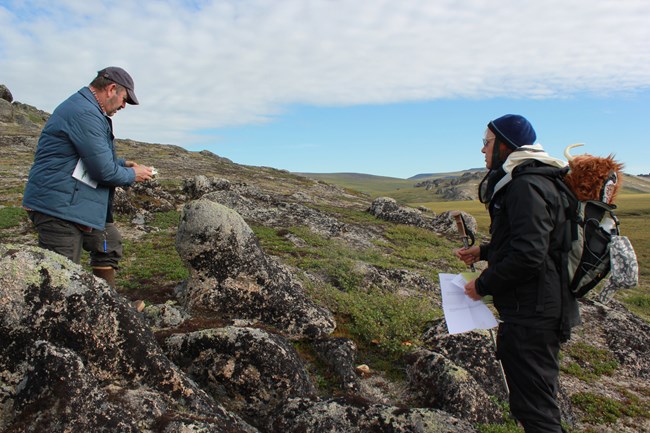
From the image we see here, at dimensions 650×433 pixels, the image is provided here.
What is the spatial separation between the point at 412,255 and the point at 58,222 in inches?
717

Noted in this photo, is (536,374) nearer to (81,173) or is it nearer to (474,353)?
(474,353)

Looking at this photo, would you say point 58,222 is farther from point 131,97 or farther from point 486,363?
point 486,363

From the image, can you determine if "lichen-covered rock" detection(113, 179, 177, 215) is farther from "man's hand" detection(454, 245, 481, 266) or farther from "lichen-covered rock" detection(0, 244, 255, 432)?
"man's hand" detection(454, 245, 481, 266)

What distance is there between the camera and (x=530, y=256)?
15.4ft

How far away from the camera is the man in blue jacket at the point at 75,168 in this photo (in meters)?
6.58

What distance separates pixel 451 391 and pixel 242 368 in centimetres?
352

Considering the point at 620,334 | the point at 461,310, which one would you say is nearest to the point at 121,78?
the point at 461,310

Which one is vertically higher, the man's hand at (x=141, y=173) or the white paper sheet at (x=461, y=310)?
the man's hand at (x=141, y=173)

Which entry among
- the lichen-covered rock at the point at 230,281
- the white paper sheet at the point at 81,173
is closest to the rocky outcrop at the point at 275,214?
the lichen-covered rock at the point at 230,281

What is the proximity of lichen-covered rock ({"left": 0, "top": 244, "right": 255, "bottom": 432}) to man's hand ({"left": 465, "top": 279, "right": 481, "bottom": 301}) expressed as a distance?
321 centimetres

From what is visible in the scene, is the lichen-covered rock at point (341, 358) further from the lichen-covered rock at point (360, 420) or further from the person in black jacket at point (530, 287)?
the person in black jacket at point (530, 287)

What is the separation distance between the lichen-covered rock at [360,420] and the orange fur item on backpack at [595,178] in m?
3.43

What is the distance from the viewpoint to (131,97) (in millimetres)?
7199

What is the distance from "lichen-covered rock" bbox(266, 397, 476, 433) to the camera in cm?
608
